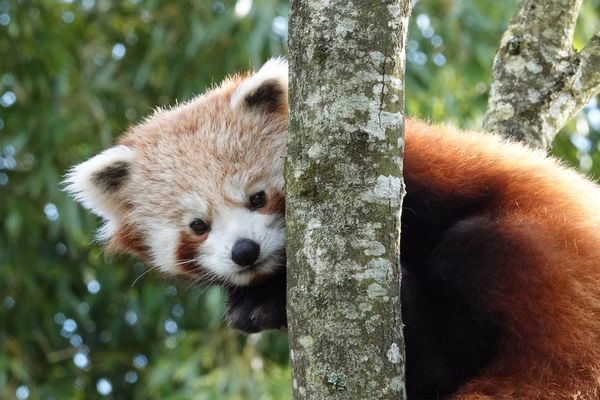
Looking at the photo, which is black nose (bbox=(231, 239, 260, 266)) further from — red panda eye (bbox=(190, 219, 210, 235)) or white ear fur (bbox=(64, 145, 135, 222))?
white ear fur (bbox=(64, 145, 135, 222))

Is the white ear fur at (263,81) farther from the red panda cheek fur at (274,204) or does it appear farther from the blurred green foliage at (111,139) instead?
the blurred green foliage at (111,139)

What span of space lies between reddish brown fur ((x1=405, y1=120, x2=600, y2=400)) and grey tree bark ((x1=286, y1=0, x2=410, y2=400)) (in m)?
0.60

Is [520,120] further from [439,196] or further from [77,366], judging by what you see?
[77,366]

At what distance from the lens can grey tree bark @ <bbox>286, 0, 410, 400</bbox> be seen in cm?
224

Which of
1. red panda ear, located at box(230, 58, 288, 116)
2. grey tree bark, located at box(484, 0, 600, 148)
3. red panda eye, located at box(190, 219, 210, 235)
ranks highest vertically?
grey tree bark, located at box(484, 0, 600, 148)

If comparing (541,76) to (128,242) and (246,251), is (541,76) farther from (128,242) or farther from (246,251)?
(128,242)

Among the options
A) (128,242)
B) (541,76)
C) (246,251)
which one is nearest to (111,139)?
(128,242)

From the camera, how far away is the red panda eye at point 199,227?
11.3 ft

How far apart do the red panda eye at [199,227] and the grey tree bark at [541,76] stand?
1179mm

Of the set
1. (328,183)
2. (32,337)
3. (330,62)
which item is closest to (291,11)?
(330,62)

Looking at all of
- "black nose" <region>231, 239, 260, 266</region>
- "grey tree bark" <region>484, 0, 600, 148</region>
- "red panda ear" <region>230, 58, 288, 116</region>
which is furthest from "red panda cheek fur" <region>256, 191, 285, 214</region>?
"grey tree bark" <region>484, 0, 600, 148</region>

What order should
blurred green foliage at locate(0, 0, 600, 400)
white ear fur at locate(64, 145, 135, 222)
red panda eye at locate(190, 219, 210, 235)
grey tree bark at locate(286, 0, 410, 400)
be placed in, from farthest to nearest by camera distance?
1. blurred green foliage at locate(0, 0, 600, 400)
2. white ear fur at locate(64, 145, 135, 222)
3. red panda eye at locate(190, 219, 210, 235)
4. grey tree bark at locate(286, 0, 410, 400)

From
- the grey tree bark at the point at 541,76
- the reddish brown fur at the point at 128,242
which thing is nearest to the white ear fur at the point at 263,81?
the reddish brown fur at the point at 128,242

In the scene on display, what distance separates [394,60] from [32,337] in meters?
5.13
